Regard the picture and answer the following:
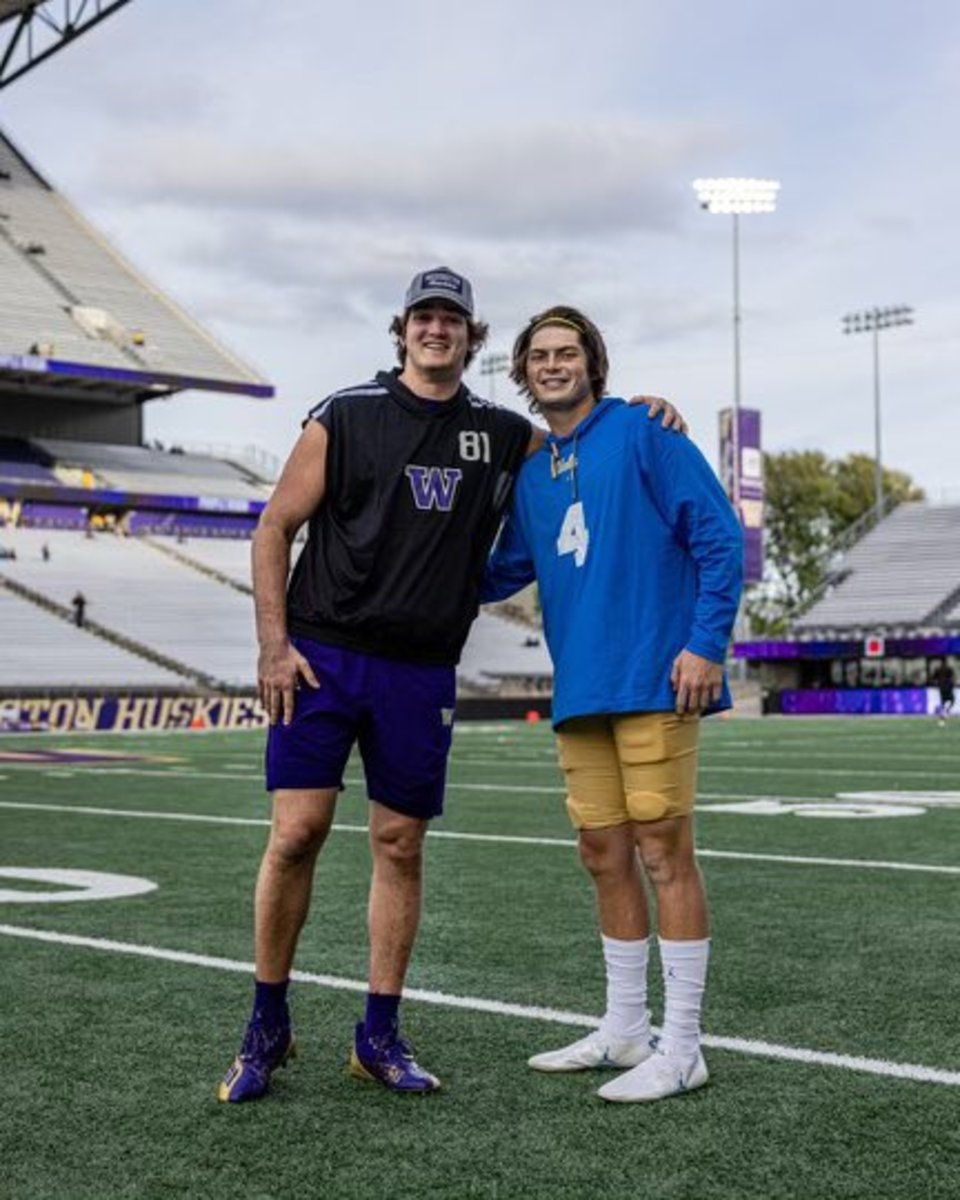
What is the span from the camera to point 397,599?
3.65 metres

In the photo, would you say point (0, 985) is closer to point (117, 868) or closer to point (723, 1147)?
point (723, 1147)

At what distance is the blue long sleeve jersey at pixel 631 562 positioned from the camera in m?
3.57

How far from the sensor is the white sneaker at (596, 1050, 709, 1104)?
3.39 meters

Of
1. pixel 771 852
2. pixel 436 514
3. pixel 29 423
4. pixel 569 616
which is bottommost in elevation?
pixel 771 852

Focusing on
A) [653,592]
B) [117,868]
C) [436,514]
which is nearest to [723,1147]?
[653,592]

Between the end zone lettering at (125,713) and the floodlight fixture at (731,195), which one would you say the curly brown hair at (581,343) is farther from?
the floodlight fixture at (731,195)

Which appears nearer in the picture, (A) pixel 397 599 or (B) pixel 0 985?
(A) pixel 397 599

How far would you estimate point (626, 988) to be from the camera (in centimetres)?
373

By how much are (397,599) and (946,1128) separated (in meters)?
1.55

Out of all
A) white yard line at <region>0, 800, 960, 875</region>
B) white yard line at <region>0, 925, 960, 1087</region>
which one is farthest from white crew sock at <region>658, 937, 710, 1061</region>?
white yard line at <region>0, 800, 960, 875</region>

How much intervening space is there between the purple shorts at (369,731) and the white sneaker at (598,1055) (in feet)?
1.95

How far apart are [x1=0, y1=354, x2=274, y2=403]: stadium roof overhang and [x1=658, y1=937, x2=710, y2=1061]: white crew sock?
37.9 metres

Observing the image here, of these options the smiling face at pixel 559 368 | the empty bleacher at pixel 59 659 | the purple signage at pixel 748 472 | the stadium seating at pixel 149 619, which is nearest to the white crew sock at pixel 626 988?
the smiling face at pixel 559 368

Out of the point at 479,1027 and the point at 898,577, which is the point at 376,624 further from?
the point at 898,577
